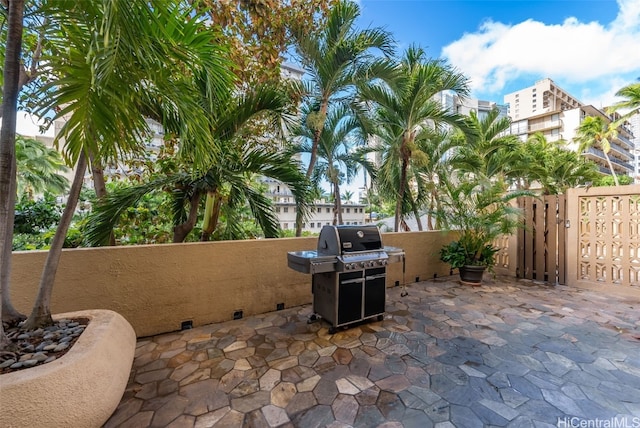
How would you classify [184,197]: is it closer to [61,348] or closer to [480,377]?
[61,348]

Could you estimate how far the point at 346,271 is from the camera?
3.05 metres

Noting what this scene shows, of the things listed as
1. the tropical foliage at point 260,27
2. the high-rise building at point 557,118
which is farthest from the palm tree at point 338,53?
the high-rise building at point 557,118

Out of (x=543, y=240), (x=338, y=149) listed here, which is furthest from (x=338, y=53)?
(x=543, y=240)

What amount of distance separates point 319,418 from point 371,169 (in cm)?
579

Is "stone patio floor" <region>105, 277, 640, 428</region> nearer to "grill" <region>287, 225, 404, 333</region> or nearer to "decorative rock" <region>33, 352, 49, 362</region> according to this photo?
"grill" <region>287, 225, 404, 333</region>

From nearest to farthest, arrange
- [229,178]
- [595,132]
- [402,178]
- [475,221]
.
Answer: [229,178]
[475,221]
[402,178]
[595,132]

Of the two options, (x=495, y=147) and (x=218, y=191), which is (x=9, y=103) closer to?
(x=218, y=191)

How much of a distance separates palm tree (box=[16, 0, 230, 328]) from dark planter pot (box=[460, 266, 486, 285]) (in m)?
5.29

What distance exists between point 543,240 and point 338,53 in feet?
18.6

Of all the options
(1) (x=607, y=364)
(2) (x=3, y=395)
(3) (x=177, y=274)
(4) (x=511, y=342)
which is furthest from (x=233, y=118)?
(1) (x=607, y=364)

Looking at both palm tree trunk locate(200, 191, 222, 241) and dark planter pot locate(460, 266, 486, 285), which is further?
dark planter pot locate(460, 266, 486, 285)

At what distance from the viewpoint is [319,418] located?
1846 millimetres

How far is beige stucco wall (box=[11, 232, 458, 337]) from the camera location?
268 centimetres

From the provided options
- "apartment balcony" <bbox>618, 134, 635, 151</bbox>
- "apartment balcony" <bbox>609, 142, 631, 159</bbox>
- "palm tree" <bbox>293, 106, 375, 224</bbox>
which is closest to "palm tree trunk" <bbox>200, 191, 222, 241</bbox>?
"palm tree" <bbox>293, 106, 375, 224</bbox>
